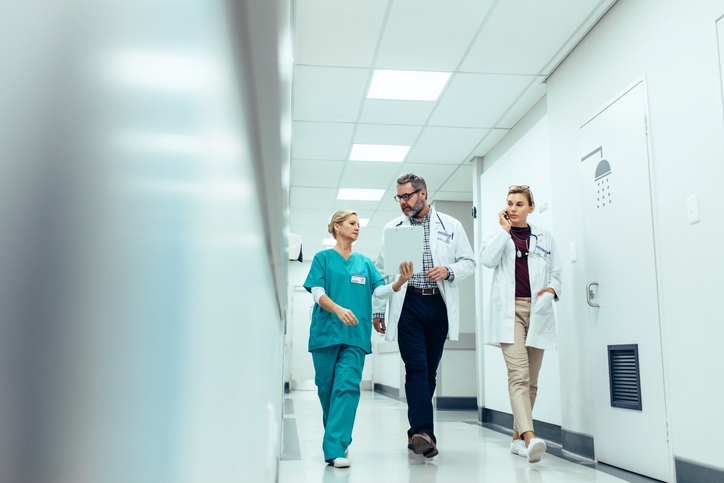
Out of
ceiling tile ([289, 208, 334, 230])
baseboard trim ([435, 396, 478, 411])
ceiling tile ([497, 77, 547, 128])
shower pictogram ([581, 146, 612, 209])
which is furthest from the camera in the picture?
ceiling tile ([289, 208, 334, 230])

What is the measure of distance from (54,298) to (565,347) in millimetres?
3578

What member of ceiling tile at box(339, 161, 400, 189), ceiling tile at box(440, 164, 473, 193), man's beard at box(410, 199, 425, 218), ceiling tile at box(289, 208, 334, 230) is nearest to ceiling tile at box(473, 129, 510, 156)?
ceiling tile at box(440, 164, 473, 193)

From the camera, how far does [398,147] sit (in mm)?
5191

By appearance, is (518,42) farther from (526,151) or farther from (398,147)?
(398,147)

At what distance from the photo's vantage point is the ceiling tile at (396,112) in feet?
14.0

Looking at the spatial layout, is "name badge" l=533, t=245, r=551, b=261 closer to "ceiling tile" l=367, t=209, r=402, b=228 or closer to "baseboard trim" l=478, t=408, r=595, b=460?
"baseboard trim" l=478, t=408, r=595, b=460

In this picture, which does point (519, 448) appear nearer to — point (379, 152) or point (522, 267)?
point (522, 267)

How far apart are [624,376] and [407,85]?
223 cm

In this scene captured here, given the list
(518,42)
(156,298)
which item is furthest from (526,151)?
(156,298)

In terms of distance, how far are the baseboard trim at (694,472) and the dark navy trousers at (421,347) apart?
0.98 meters

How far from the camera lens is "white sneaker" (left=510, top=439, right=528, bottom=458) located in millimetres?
2930

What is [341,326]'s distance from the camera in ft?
8.66

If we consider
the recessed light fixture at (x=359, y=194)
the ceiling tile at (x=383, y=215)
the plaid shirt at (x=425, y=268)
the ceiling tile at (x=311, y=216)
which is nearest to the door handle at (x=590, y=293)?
the plaid shirt at (x=425, y=268)

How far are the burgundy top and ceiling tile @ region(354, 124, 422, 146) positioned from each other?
6.04ft
